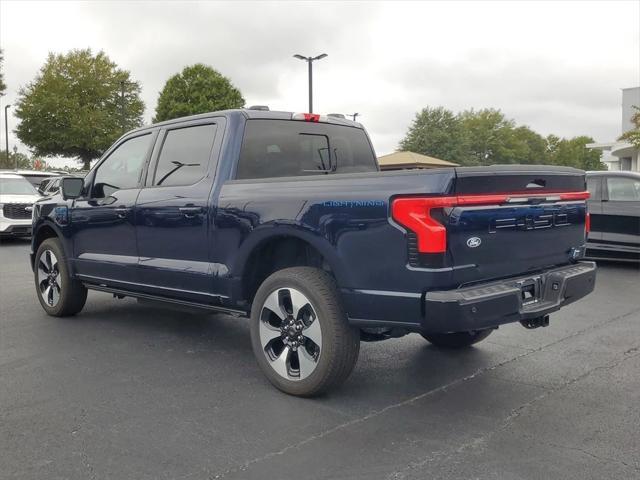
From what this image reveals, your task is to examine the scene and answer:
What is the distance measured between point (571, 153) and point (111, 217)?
360ft

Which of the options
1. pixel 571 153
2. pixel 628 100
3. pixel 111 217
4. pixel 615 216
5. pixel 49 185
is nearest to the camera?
pixel 111 217

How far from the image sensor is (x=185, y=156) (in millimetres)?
5062

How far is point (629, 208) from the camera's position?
32.7ft

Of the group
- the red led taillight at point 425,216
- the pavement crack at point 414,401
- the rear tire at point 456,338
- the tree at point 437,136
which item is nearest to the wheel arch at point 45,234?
the rear tire at point 456,338

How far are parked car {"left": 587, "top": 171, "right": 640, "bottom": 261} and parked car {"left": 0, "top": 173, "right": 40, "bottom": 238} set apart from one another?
12.4 meters

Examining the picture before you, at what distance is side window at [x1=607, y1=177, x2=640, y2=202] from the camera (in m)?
10.0

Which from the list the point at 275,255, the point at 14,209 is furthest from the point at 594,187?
the point at 14,209

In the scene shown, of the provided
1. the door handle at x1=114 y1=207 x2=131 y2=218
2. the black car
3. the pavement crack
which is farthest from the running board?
the black car

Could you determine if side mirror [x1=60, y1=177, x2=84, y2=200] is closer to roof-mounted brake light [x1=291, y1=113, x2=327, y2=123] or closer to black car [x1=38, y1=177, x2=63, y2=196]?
roof-mounted brake light [x1=291, y1=113, x2=327, y2=123]

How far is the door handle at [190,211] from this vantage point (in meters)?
4.67

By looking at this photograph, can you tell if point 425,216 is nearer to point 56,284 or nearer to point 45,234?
point 56,284

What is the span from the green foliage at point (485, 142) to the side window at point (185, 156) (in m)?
53.3

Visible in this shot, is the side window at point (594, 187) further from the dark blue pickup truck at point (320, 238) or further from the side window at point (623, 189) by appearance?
the dark blue pickup truck at point (320, 238)

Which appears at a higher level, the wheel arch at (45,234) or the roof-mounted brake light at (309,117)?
the roof-mounted brake light at (309,117)
